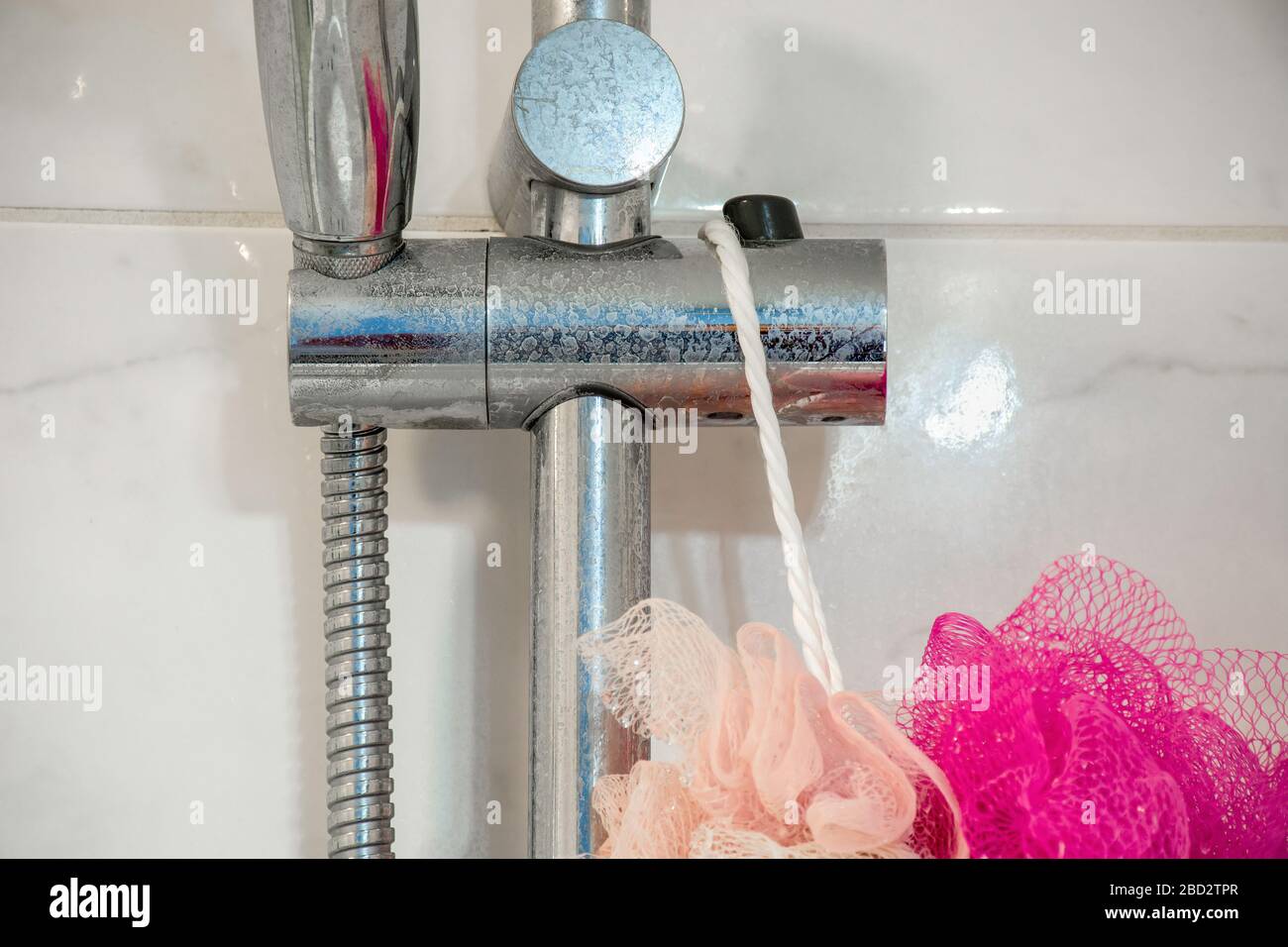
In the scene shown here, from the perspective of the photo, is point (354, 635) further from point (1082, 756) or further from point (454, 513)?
point (1082, 756)

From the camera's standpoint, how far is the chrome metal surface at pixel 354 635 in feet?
1.21

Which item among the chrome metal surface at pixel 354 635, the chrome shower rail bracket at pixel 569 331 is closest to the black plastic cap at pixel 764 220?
the chrome shower rail bracket at pixel 569 331

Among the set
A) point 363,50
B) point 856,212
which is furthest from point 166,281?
point 856,212

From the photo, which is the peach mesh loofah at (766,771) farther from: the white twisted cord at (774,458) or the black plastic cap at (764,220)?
the black plastic cap at (764,220)

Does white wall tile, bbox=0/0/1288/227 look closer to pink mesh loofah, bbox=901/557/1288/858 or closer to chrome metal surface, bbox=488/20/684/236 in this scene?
chrome metal surface, bbox=488/20/684/236

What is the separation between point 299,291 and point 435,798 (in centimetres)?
19

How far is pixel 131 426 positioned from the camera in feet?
1.40

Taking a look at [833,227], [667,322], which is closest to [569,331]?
[667,322]

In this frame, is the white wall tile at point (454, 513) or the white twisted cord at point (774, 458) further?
the white wall tile at point (454, 513)

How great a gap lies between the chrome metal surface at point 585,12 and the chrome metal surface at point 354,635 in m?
0.14
